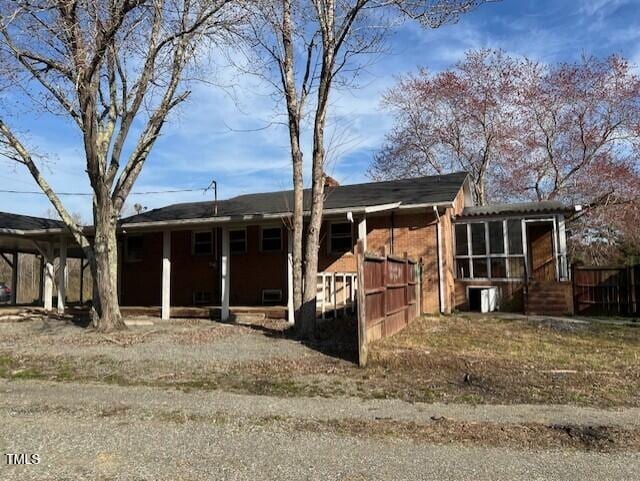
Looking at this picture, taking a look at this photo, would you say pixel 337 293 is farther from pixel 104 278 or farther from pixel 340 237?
pixel 104 278

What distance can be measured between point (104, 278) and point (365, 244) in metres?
7.39

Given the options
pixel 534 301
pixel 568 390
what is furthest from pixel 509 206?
pixel 568 390

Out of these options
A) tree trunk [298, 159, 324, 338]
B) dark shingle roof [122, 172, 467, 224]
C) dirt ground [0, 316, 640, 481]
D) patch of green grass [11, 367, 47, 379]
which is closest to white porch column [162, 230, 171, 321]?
dark shingle roof [122, 172, 467, 224]

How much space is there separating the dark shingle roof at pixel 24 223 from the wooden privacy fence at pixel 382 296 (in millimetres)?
13064

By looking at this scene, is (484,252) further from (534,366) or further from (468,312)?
(534,366)

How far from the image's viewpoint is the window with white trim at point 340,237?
17.1 m

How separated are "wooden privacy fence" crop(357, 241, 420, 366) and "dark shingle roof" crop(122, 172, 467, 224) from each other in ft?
9.92

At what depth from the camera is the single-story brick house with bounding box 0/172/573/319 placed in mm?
15641

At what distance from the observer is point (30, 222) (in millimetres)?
20672

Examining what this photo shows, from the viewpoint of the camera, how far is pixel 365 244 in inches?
627

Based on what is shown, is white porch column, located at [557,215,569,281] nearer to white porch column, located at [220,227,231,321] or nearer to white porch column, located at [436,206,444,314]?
white porch column, located at [436,206,444,314]

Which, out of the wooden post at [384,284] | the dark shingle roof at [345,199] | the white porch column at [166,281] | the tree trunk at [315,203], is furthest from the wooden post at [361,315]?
the white porch column at [166,281]

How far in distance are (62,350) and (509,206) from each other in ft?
45.4

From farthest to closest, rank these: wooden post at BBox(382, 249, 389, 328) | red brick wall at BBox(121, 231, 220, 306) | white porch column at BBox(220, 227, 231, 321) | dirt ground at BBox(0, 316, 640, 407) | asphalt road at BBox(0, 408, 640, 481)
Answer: red brick wall at BBox(121, 231, 220, 306) < white porch column at BBox(220, 227, 231, 321) < wooden post at BBox(382, 249, 389, 328) < dirt ground at BBox(0, 316, 640, 407) < asphalt road at BBox(0, 408, 640, 481)
